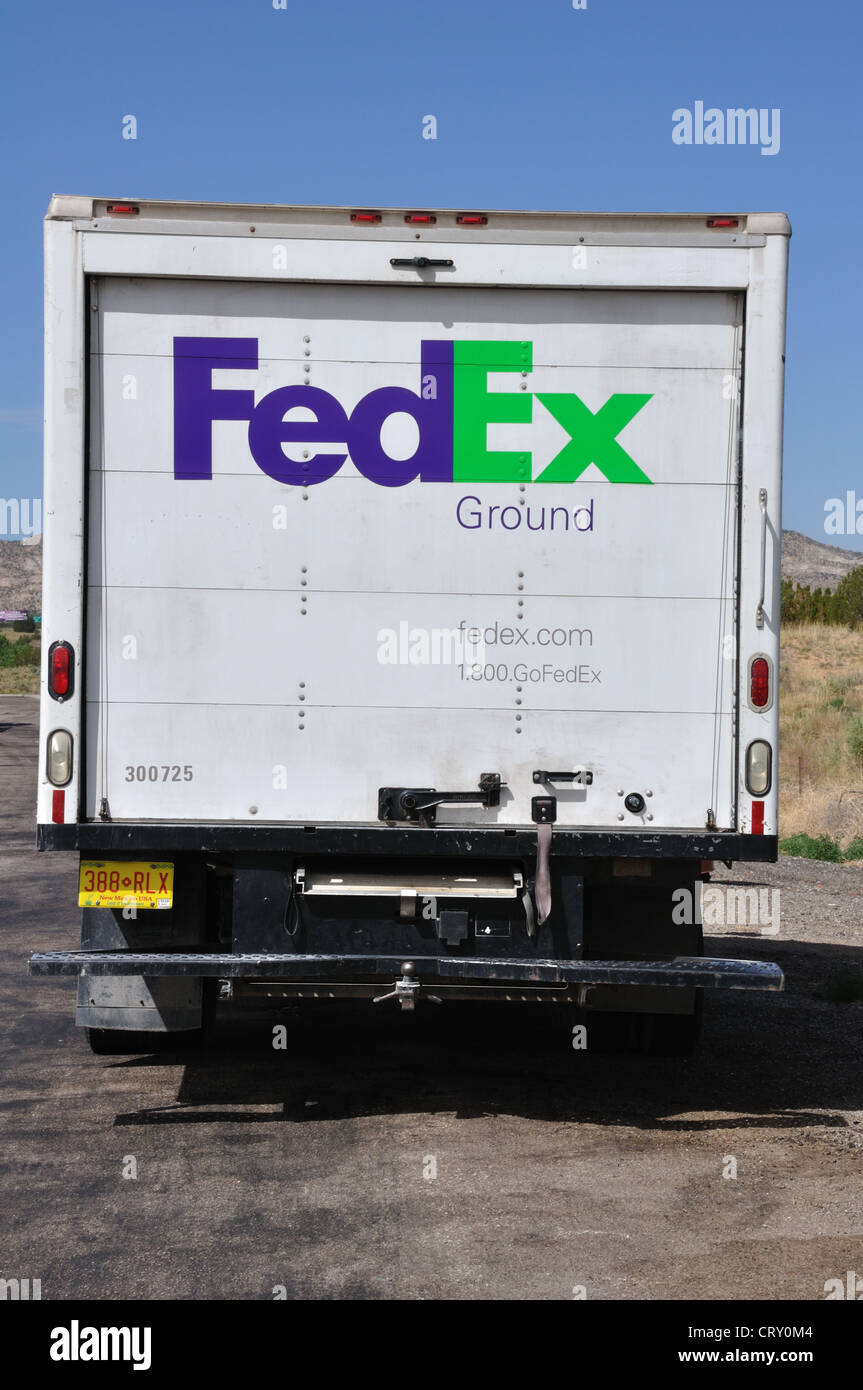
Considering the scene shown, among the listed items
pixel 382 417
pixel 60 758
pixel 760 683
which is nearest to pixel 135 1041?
pixel 60 758

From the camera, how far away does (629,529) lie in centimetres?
658

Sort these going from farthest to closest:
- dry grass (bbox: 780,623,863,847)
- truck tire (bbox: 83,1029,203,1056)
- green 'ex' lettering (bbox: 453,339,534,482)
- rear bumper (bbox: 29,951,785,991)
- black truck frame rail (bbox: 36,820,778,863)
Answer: dry grass (bbox: 780,623,863,847)
truck tire (bbox: 83,1029,203,1056)
green 'ex' lettering (bbox: 453,339,534,482)
black truck frame rail (bbox: 36,820,778,863)
rear bumper (bbox: 29,951,785,991)

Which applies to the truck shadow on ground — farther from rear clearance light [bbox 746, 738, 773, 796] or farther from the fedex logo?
the fedex logo

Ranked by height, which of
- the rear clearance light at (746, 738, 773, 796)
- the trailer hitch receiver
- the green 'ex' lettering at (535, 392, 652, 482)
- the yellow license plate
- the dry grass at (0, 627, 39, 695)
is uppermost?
the green 'ex' lettering at (535, 392, 652, 482)

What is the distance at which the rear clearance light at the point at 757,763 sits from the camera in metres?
6.52

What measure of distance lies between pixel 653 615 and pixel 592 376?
105cm

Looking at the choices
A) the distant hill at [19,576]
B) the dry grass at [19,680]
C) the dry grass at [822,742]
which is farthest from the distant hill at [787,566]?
the dry grass at [822,742]

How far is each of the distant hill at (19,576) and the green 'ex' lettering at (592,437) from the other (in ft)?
400

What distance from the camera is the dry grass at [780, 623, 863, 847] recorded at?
66.6 ft

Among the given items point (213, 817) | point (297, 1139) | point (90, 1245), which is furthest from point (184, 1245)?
point (213, 817)

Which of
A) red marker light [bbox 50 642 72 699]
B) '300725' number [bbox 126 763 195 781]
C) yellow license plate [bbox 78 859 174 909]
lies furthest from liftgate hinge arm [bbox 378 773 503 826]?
red marker light [bbox 50 642 72 699]

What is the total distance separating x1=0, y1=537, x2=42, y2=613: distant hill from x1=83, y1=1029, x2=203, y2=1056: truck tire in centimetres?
12023

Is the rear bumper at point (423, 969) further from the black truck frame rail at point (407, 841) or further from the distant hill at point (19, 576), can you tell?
the distant hill at point (19, 576)

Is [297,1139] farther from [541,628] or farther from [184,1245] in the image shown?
[541,628]
